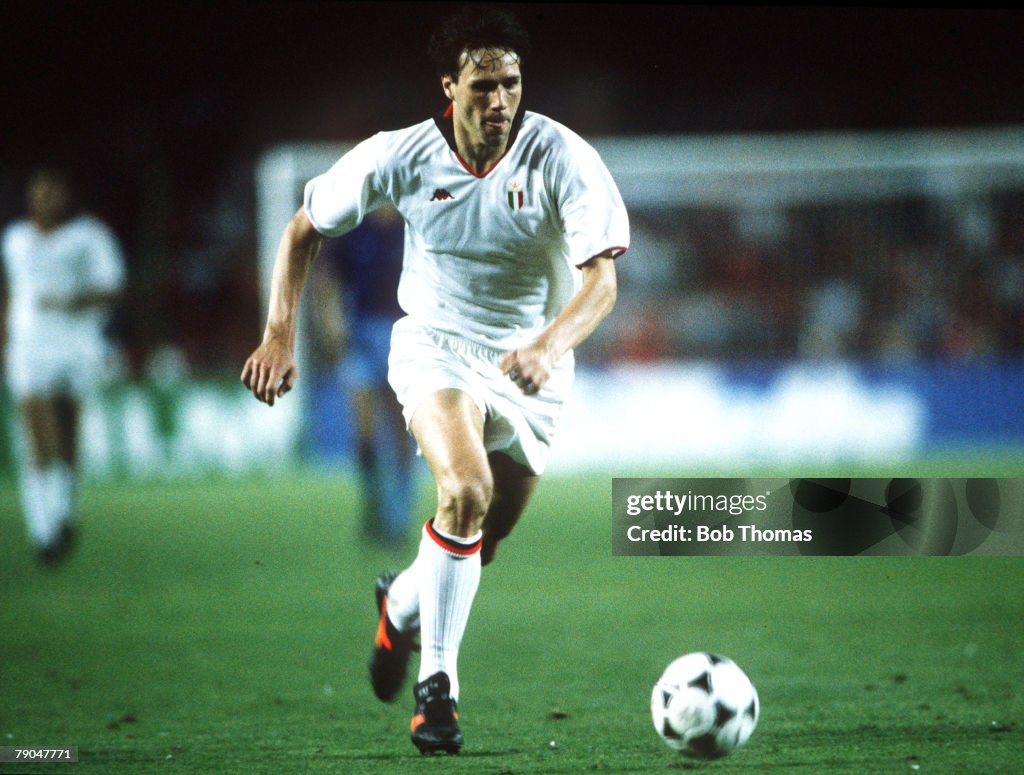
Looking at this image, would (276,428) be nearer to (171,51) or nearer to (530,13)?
(171,51)

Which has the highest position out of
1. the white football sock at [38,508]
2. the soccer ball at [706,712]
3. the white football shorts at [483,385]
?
the white football shorts at [483,385]

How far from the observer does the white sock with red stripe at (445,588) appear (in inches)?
120

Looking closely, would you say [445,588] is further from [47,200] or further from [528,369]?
[47,200]

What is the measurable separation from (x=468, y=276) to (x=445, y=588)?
84 centimetres

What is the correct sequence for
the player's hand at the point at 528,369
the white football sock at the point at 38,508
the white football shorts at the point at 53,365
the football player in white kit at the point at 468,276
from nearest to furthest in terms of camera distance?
the player's hand at the point at 528,369
the football player in white kit at the point at 468,276
the white football sock at the point at 38,508
the white football shorts at the point at 53,365

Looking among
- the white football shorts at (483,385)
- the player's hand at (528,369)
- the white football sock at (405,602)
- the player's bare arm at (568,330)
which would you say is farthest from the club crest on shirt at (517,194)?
the white football sock at (405,602)

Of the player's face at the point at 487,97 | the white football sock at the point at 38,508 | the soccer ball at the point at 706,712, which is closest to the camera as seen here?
the soccer ball at the point at 706,712

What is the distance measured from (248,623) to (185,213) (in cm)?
325

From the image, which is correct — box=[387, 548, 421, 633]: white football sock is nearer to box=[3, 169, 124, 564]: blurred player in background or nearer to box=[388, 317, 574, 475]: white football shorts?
box=[388, 317, 574, 475]: white football shorts

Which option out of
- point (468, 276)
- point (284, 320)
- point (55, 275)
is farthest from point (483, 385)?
point (55, 275)

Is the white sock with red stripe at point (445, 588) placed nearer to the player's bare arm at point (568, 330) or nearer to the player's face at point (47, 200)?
the player's bare arm at point (568, 330)

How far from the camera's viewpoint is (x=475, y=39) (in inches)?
130

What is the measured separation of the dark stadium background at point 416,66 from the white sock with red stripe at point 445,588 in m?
1.23

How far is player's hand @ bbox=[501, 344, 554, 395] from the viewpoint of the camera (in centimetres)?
272
